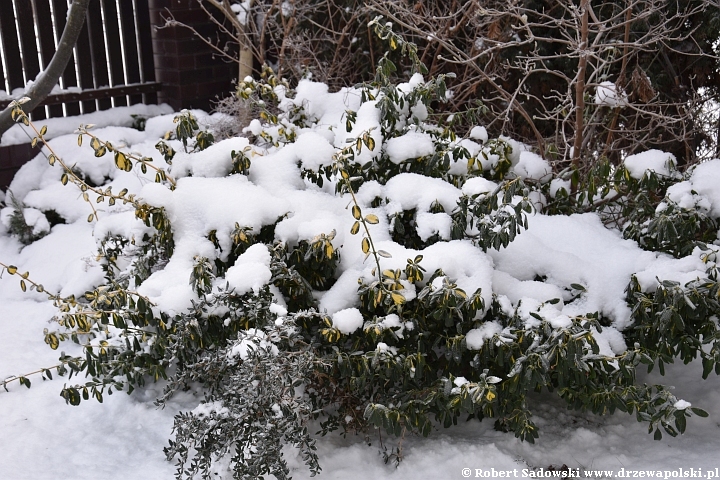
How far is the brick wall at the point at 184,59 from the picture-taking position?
22.4 ft

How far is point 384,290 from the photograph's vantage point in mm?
2654

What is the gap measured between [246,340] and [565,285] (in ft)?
4.61

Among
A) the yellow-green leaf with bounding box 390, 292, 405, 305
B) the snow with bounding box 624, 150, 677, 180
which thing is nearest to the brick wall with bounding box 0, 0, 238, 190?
the snow with bounding box 624, 150, 677, 180

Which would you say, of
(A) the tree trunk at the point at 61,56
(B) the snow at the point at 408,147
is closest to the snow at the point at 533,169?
(B) the snow at the point at 408,147

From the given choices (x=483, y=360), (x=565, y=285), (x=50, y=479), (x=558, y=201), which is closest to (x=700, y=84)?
(x=558, y=201)

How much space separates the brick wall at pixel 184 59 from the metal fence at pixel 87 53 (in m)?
0.15

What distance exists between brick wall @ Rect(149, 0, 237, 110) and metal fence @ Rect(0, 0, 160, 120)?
15 centimetres

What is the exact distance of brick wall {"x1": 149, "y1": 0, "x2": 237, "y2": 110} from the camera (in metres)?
6.83

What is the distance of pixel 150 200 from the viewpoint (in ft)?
9.73

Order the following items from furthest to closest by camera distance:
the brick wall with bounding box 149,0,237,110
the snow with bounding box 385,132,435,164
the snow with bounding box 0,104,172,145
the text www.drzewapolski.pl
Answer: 1. the brick wall with bounding box 149,0,237,110
2. the snow with bounding box 0,104,172,145
3. the snow with bounding box 385,132,435,164
4. the text www.drzewapolski.pl

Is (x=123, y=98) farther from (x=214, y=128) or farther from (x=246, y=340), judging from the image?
(x=246, y=340)

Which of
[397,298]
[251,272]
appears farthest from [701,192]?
[251,272]

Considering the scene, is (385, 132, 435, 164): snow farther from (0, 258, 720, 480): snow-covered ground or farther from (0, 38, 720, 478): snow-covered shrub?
(0, 258, 720, 480): snow-covered ground

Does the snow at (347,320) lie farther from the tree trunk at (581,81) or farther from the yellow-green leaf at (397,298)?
the tree trunk at (581,81)
